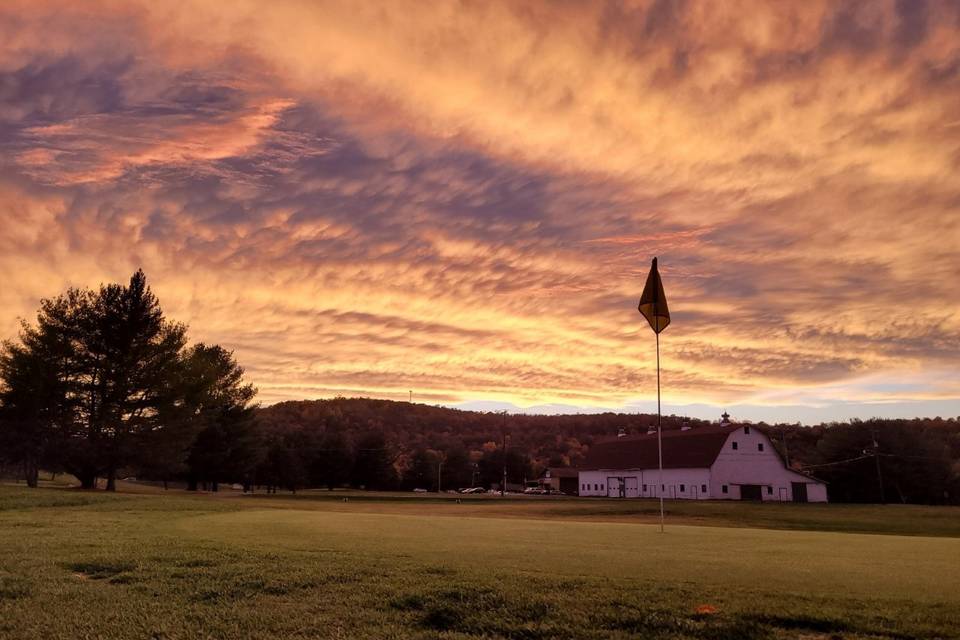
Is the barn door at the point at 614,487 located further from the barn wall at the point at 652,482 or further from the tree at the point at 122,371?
the tree at the point at 122,371

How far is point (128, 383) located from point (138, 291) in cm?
862

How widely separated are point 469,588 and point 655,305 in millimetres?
13451

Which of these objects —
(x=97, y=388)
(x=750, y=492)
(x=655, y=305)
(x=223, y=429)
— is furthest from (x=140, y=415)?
(x=750, y=492)

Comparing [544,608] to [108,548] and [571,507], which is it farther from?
[571,507]

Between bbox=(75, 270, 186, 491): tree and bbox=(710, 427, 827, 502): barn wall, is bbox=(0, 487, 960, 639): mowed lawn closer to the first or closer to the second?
bbox=(75, 270, 186, 491): tree

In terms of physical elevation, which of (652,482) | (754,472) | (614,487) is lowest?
(614,487)

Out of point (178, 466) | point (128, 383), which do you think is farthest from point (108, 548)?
point (178, 466)

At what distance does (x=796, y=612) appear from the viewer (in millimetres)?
7508

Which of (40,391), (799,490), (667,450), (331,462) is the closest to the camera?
(40,391)

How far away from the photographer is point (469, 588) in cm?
895

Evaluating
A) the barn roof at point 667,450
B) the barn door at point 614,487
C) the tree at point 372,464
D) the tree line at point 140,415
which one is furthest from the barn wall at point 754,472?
the tree at point 372,464

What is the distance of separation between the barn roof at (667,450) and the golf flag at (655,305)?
2918 inches

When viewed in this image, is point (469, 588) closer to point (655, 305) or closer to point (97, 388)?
point (655, 305)

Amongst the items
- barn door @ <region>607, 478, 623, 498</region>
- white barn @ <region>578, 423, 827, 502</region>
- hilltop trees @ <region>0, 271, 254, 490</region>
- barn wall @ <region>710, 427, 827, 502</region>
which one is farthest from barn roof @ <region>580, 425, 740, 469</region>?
Answer: hilltop trees @ <region>0, 271, 254, 490</region>
